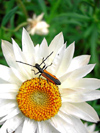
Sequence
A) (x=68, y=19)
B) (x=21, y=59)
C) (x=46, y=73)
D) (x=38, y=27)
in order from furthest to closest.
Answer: (x=68, y=19) → (x=38, y=27) → (x=21, y=59) → (x=46, y=73)

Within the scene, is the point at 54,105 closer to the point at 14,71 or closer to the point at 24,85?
the point at 24,85

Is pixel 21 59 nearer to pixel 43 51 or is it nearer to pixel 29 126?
pixel 43 51

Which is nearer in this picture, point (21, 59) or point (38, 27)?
point (21, 59)

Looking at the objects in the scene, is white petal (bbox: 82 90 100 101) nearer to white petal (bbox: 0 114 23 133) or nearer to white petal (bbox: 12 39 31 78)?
white petal (bbox: 12 39 31 78)

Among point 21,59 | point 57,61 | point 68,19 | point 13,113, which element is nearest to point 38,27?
point 68,19

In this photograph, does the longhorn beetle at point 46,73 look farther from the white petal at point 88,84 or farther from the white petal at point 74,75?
the white petal at point 88,84

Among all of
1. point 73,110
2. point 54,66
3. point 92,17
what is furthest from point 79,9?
point 73,110

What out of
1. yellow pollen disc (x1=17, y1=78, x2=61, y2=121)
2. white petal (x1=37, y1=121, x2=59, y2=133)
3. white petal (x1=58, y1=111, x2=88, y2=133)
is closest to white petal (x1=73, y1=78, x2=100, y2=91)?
yellow pollen disc (x1=17, y1=78, x2=61, y2=121)
